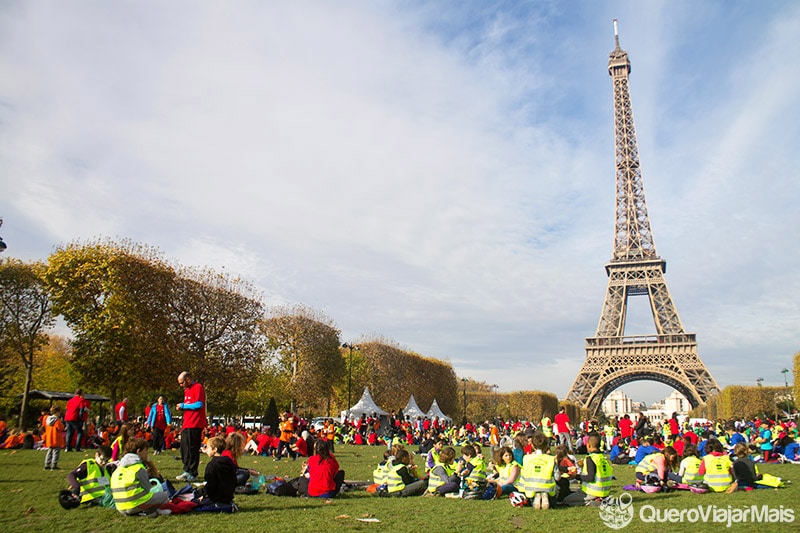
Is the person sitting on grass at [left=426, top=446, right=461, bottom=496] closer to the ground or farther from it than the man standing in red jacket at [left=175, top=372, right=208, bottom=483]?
closer to the ground

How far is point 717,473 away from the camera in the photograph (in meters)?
10.1

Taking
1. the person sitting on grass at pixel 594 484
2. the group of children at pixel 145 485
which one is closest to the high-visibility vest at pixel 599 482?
the person sitting on grass at pixel 594 484

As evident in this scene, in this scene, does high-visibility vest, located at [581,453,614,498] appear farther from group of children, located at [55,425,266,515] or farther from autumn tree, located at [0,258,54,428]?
autumn tree, located at [0,258,54,428]

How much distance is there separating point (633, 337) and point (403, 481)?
58.3m

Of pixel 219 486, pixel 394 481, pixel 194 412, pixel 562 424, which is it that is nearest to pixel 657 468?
pixel 394 481

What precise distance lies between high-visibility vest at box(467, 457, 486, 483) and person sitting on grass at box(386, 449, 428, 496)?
0.90m

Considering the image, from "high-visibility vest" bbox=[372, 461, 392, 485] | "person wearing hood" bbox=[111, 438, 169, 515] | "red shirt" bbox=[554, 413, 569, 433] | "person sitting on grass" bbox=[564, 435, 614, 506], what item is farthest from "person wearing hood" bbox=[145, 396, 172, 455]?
"red shirt" bbox=[554, 413, 569, 433]

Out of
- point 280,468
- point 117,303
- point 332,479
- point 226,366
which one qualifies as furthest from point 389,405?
point 332,479

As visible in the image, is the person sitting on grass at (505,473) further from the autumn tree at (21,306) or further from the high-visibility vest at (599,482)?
the autumn tree at (21,306)

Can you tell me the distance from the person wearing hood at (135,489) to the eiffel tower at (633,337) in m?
58.3

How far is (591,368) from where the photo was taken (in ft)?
205

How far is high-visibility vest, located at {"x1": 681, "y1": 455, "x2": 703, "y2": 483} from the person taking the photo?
10430 millimetres

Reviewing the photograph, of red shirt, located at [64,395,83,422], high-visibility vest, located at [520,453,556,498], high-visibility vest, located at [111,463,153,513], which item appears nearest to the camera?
high-visibility vest, located at [111,463,153,513]

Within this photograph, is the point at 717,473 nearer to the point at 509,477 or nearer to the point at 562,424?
the point at 509,477
